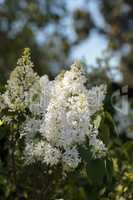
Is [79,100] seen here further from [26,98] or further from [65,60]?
[65,60]

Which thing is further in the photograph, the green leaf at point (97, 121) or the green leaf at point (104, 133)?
the green leaf at point (104, 133)

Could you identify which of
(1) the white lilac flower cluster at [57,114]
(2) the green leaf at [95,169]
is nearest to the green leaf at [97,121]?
(1) the white lilac flower cluster at [57,114]

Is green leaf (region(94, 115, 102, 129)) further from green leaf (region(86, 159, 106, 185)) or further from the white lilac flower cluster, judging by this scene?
green leaf (region(86, 159, 106, 185))

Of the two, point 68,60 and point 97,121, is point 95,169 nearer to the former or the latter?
point 97,121

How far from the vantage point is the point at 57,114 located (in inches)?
139

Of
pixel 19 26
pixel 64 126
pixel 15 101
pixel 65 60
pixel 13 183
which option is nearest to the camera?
pixel 64 126

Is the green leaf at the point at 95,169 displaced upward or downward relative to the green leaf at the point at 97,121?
downward

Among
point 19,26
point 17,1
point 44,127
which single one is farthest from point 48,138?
point 19,26

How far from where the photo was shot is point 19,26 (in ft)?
36.7

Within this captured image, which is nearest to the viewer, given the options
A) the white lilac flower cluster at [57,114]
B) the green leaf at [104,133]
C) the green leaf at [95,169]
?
the white lilac flower cluster at [57,114]

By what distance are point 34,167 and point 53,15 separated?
22.9ft

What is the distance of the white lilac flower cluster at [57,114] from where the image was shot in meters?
3.54

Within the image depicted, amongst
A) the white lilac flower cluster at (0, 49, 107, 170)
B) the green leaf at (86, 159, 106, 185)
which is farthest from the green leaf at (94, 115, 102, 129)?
the green leaf at (86, 159, 106, 185)

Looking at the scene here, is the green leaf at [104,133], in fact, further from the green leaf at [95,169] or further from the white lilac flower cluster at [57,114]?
the green leaf at [95,169]
